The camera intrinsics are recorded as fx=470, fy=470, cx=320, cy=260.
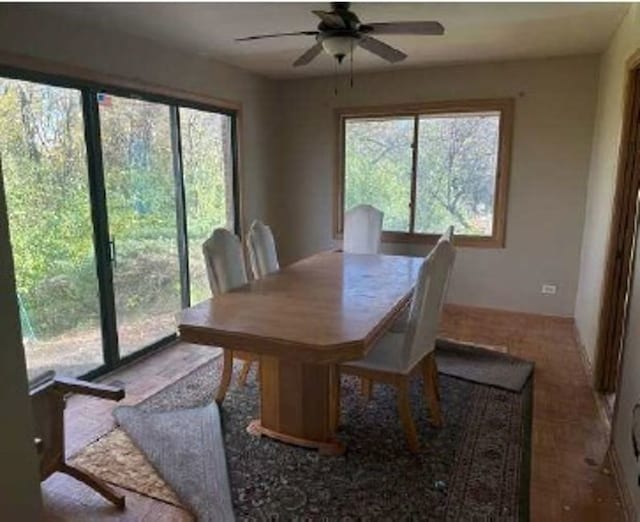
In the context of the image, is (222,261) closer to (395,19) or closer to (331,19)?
(331,19)

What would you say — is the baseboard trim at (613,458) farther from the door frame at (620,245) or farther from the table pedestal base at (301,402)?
the table pedestal base at (301,402)

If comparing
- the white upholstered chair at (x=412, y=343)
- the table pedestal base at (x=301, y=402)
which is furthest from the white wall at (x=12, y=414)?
the white upholstered chair at (x=412, y=343)

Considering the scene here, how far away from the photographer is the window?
4555mm

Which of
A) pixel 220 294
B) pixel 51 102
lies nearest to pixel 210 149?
pixel 51 102

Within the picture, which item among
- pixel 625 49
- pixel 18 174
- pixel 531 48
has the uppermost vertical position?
pixel 531 48

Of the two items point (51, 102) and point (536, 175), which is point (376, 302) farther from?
point (536, 175)

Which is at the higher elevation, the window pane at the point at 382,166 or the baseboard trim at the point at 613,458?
the window pane at the point at 382,166

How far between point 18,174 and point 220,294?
1420 millimetres

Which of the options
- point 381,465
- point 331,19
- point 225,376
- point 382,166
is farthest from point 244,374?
point 382,166

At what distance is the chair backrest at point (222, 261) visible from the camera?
276 centimetres

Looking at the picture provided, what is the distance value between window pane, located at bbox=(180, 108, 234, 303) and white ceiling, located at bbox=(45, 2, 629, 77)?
60 cm

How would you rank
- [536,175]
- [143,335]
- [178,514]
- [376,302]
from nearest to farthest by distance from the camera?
[178,514]
[376,302]
[143,335]
[536,175]

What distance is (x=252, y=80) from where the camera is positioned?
4.82 m

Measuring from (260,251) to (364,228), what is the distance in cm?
143
